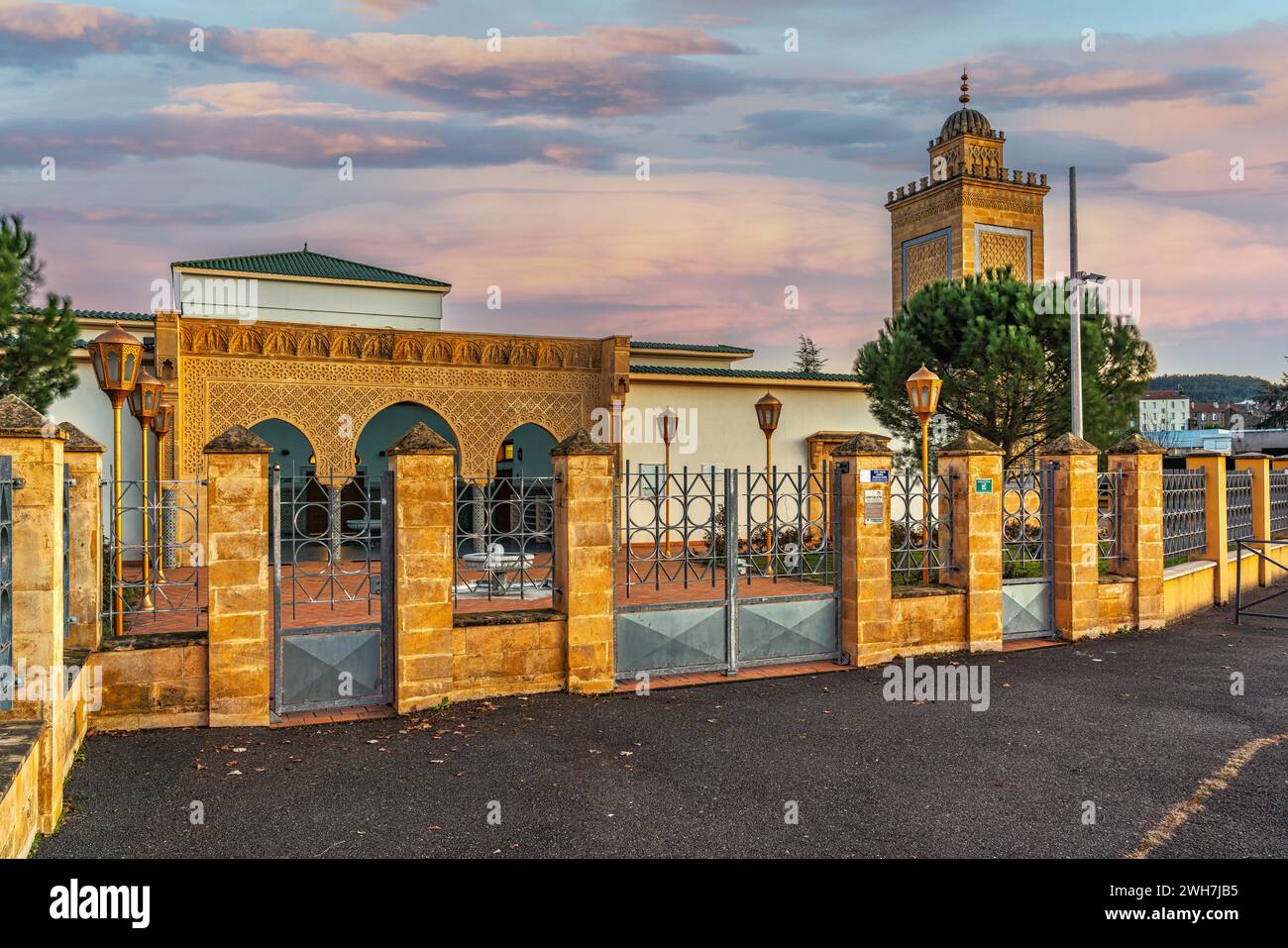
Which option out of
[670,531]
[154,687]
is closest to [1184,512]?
[670,531]

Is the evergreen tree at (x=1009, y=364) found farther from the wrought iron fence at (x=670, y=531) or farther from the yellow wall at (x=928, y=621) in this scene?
the yellow wall at (x=928, y=621)

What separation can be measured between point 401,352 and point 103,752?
12.4 metres

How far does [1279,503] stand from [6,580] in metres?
19.1

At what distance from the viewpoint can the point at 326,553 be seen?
10727 millimetres

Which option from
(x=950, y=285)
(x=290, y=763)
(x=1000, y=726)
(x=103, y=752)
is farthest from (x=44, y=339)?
(x=950, y=285)

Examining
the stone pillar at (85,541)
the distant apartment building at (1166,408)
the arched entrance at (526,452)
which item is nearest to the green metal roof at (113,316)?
the arched entrance at (526,452)

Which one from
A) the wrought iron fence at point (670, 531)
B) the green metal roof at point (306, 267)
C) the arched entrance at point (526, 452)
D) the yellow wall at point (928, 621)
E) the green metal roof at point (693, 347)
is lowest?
the yellow wall at point (928, 621)

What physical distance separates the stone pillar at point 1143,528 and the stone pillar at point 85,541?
1037 cm

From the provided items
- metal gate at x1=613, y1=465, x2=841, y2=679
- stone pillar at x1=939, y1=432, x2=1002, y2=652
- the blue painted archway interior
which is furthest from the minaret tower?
metal gate at x1=613, y1=465, x2=841, y2=679

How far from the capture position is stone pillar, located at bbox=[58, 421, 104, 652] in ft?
20.1

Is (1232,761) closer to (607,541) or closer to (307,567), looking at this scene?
(607,541)

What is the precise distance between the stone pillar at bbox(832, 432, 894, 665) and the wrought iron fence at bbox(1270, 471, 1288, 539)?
457 inches

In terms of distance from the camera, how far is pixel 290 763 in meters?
5.70

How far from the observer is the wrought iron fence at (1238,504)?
1370 cm
